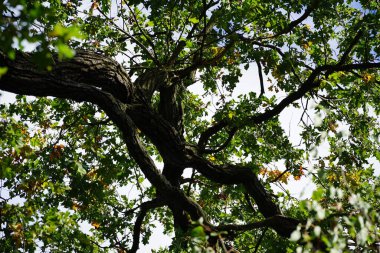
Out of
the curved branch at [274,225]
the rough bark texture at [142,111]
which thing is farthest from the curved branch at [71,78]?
the curved branch at [274,225]

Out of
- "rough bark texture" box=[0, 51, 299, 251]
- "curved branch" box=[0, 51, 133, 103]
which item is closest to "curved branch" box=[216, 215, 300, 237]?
"rough bark texture" box=[0, 51, 299, 251]

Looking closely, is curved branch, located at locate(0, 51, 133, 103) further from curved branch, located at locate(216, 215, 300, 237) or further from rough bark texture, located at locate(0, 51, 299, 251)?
curved branch, located at locate(216, 215, 300, 237)

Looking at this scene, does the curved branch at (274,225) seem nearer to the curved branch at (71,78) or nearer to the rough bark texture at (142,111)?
the rough bark texture at (142,111)

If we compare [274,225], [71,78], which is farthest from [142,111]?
[274,225]

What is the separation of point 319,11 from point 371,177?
4401 mm

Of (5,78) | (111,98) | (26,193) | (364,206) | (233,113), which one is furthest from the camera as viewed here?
(233,113)

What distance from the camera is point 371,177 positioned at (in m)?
9.18

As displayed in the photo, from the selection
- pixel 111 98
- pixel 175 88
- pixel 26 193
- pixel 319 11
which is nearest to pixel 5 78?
pixel 111 98

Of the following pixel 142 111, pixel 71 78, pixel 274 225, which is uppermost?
pixel 142 111

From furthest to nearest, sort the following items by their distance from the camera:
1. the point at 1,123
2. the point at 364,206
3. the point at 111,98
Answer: the point at 1,123 → the point at 111,98 → the point at 364,206

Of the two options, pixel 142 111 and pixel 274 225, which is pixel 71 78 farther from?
pixel 274 225

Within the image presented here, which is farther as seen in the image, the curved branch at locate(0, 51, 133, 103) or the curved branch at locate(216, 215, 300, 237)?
the curved branch at locate(216, 215, 300, 237)

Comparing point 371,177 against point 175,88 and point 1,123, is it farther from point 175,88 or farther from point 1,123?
point 1,123

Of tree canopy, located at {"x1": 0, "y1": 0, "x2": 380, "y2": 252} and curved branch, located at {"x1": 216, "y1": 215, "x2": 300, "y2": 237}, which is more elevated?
tree canopy, located at {"x1": 0, "y1": 0, "x2": 380, "y2": 252}
